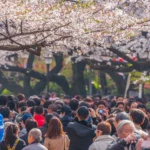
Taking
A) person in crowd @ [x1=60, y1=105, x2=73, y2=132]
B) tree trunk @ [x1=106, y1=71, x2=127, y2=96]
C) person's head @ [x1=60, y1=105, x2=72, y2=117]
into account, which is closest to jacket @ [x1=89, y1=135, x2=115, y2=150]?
person in crowd @ [x1=60, y1=105, x2=73, y2=132]

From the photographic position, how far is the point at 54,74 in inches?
1231

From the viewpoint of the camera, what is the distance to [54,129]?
970 cm

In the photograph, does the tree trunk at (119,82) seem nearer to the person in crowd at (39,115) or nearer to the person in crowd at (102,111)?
the person in crowd at (102,111)

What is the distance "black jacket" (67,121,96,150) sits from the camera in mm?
10164

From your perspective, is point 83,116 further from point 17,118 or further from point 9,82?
point 9,82

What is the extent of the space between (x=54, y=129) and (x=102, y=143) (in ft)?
4.59

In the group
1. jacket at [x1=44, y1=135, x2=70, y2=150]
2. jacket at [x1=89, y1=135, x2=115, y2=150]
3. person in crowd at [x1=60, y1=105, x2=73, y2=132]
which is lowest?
jacket at [x1=44, y1=135, x2=70, y2=150]

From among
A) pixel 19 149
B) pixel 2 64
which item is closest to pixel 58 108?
pixel 19 149

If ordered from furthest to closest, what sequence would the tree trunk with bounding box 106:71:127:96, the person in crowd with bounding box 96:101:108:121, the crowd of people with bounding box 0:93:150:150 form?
the tree trunk with bounding box 106:71:127:96 → the person in crowd with bounding box 96:101:108:121 → the crowd of people with bounding box 0:93:150:150

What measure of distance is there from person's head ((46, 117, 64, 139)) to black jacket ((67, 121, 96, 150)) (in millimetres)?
460

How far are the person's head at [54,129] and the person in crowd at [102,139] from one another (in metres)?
0.98

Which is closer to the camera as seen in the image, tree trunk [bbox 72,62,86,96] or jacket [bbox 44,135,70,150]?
jacket [bbox 44,135,70,150]

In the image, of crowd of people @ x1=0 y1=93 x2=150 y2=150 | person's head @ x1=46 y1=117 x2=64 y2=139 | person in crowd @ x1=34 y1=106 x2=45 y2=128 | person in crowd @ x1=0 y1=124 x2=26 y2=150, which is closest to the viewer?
crowd of people @ x1=0 y1=93 x2=150 y2=150

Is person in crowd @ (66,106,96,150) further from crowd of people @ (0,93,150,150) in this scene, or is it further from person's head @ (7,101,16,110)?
person's head @ (7,101,16,110)
